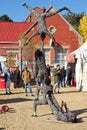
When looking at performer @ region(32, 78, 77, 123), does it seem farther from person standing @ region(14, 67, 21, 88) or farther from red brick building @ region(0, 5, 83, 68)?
red brick building @ region(0, 5, 83, 68)

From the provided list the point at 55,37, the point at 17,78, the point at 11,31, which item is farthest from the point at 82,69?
the point at 11,31

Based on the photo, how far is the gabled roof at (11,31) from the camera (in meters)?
48.5

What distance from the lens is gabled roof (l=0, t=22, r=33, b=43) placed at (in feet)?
159

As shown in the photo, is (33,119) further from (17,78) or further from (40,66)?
(17,78)

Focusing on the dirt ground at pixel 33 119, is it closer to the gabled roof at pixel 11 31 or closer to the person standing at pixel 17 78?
the person standing at pixel 17 78

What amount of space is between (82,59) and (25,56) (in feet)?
63.8

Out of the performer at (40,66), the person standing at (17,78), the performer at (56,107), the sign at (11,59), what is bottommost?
the performer at (56,107)

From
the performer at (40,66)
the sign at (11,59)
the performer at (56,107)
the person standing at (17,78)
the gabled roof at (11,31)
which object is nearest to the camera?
the performer at (56,107)

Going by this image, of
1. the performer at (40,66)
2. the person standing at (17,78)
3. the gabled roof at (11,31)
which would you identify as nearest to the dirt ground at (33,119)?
the performer at (40,66)

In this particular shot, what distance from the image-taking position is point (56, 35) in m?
49.6

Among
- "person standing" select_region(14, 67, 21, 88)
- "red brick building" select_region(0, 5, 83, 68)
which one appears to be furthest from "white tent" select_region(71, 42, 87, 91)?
"red brick building" select_region(0, 5, 83, 68)

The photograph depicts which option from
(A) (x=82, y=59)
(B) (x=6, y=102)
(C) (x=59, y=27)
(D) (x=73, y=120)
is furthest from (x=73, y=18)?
Answer: (D) (x=73, y=120)

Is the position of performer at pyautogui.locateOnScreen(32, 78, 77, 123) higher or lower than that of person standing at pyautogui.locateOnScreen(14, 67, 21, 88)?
lower

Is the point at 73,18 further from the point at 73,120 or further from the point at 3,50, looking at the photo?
the point at 73,120
